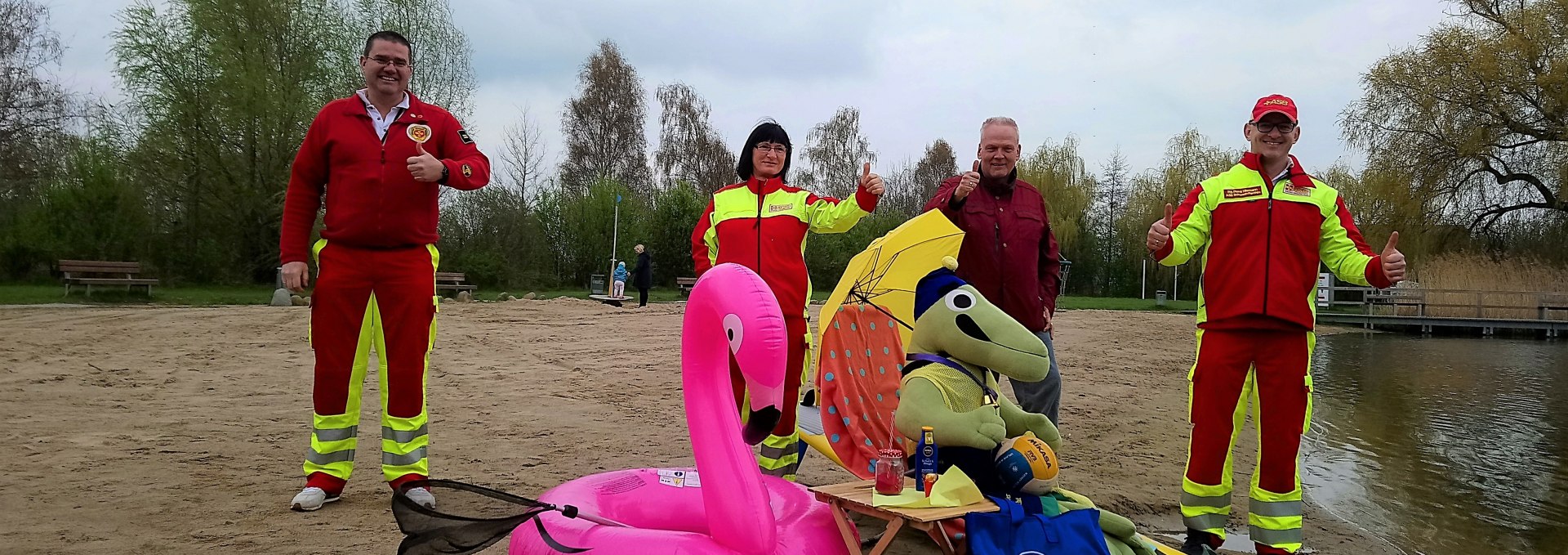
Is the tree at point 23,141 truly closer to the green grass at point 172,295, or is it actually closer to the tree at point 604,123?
the green grass at point 172,295

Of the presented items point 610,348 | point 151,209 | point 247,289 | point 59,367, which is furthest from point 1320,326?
point 151,209

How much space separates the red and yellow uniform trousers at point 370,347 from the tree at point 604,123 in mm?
34092

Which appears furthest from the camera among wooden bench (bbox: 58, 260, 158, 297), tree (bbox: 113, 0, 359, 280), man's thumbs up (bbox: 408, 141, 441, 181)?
tree (bbox: 113, 0, 359, 280)

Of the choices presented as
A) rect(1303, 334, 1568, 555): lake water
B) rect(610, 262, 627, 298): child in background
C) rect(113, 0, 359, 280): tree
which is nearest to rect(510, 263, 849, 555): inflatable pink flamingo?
rect(1303, 334, 1568, 555): lake water

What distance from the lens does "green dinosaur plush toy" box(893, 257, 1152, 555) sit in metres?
3.06

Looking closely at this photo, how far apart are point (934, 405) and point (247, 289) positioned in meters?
24.1

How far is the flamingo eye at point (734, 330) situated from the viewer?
2672 millimetres

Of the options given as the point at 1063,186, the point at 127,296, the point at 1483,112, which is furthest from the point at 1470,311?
the point at 127,296

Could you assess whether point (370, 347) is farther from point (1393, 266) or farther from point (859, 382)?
point (1393, 266)

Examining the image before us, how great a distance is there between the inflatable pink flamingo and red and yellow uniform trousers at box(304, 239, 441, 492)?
4.21ft

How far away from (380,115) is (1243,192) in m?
3.85

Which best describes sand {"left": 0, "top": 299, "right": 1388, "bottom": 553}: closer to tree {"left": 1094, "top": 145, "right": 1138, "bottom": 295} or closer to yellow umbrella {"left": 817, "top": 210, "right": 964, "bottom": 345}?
yellow umbrella {"left": 817, "top": 210, "right": 964, "bottom": 345}

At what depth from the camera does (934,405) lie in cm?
311

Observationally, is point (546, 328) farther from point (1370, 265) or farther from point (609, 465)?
point (1370, 265)
